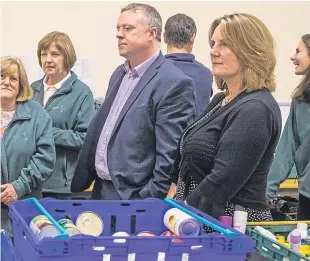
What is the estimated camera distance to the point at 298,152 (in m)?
2.55

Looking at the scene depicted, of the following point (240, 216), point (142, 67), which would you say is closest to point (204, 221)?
point (240, 216)

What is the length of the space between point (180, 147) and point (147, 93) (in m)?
0.30

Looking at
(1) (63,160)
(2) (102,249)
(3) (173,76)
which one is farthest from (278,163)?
(2) (102,249)

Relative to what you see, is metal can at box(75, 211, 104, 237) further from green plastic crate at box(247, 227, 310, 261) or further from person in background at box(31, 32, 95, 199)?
person in background at box(31, 32, 95, 199)

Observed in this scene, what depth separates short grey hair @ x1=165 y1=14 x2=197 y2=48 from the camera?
9.57 feet

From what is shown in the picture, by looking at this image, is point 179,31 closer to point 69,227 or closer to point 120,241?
point 69,227

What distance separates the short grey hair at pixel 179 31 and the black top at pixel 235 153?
1.23 m

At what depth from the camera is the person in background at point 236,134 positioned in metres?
1.59

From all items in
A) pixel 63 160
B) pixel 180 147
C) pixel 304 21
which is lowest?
pixel 63 160

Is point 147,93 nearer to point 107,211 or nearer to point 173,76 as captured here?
point 173,76

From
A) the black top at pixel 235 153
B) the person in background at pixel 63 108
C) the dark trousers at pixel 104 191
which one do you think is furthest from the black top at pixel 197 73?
the black top at pixel 235 153

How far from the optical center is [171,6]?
3973 millimetres

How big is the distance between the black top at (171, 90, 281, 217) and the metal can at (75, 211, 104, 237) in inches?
12.8

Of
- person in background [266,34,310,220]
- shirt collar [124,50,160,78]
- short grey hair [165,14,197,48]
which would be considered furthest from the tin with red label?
short grey hair [165,14,197,48]
